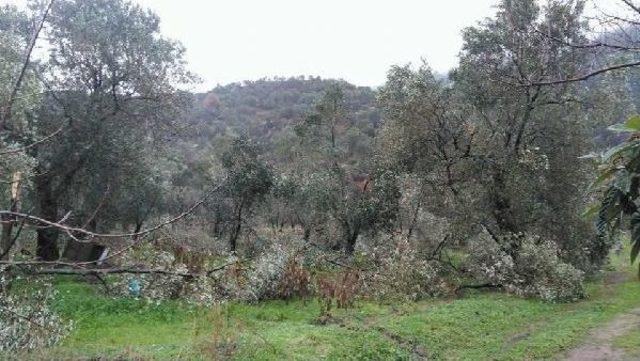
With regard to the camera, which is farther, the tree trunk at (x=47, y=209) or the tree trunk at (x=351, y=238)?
the tree trunk at (x=351, y=238)

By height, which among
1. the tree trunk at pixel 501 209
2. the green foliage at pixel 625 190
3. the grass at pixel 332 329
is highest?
the green foliage at pixel 625 190

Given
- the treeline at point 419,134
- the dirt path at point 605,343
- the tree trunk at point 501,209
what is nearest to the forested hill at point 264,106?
the treeline at point 419,134

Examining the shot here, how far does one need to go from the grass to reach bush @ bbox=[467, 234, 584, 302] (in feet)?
2.21

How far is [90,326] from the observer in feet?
49.6

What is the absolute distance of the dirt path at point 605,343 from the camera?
13172 millimetres

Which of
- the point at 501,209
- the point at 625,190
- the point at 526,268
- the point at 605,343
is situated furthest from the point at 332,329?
the point at 501,209

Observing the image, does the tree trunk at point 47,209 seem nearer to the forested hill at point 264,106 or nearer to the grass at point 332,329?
the grass at point 332,329

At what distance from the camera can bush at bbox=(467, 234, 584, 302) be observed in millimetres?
20328

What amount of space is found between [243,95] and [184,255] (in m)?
61.6

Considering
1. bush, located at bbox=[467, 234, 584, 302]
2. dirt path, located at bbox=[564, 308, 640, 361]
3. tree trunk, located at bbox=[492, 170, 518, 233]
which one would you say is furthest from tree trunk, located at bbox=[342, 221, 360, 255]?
dirt path, located at bbox=[564, 308, 640, 361]

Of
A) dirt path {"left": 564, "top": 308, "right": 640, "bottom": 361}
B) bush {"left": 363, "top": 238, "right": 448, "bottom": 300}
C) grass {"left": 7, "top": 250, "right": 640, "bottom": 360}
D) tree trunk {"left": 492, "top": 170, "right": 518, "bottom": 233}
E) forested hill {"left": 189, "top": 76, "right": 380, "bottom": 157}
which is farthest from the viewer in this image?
forested hill {"left": 189, "top": 76, "right": 380, "bottom": 157}

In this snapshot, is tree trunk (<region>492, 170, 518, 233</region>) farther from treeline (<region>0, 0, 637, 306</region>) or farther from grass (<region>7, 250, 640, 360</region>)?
grass (<region>7, 250, 640, 360</region>)

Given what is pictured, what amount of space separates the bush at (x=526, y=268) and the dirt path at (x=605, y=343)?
10.2 feet

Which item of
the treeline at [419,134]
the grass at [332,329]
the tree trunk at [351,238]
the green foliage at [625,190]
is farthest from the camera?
the tree trunk at [351,238]
